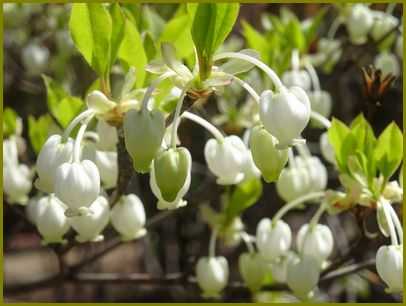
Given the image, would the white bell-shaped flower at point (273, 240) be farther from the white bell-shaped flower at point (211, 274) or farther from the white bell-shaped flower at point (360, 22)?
the white bell-shaped flower at point (360, 22)

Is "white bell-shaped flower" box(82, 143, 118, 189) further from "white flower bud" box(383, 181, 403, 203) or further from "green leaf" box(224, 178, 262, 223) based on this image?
"white flower bud" box(383, 181, 403, 203)

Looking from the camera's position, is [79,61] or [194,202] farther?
[79,61]

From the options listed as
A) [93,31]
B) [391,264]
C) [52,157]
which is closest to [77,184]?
[52,157]

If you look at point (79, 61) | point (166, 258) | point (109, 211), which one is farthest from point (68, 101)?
point (166, 258)

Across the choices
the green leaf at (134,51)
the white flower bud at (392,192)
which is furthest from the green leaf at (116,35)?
the white flower bud at (392,192)

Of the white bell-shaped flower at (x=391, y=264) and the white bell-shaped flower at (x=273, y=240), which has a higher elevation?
the white bell-shaped flower at (x=273, y=240)

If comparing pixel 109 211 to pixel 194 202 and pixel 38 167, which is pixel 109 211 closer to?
pixel 38 167
